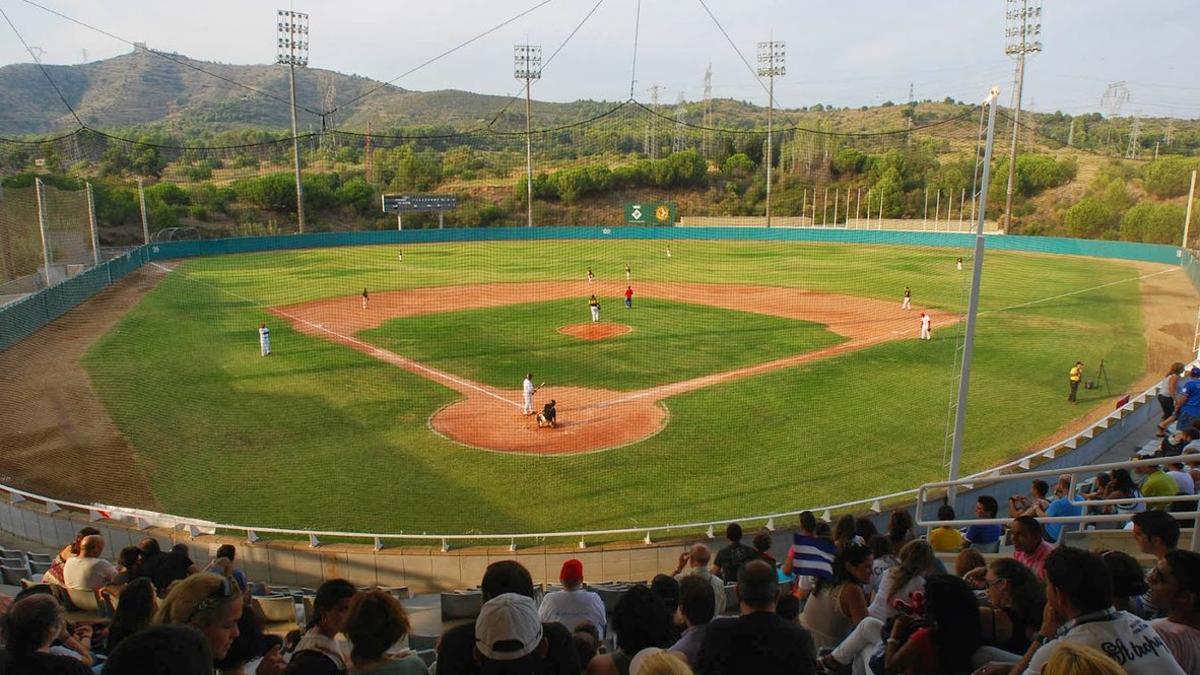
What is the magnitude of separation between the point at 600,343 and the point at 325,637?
74.0 feet

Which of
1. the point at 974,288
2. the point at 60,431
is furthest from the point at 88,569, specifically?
the point at 60,431

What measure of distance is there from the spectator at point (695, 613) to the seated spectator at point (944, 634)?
86 cm

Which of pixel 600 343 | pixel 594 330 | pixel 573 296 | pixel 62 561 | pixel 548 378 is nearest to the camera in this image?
pixel 62 561

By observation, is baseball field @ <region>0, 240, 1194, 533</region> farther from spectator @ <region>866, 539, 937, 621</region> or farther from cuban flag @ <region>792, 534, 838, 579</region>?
spectator @ <region>866, 539, 937, 621</region>

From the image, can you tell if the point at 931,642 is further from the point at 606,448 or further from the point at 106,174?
the point at 106,174

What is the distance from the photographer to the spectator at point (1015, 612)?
3979 millimetres

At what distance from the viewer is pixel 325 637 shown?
12.2 feet

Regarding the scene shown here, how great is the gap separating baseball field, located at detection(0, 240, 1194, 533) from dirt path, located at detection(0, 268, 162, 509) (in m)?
0.25

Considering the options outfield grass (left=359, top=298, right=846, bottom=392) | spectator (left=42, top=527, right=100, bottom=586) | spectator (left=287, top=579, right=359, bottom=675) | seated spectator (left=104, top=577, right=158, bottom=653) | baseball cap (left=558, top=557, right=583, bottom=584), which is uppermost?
spectator (left=287, top=579, right=359, bottom=675)

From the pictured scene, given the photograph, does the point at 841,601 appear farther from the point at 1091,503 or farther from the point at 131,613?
the point at 131,613

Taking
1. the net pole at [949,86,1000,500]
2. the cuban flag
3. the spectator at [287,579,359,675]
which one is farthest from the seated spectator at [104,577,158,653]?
the net pole at [949,86,1000,500]

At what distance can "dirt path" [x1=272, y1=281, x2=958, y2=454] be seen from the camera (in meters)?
17.2

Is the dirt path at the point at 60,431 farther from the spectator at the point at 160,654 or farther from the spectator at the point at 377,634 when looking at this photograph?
the spectator at the point at 160,654

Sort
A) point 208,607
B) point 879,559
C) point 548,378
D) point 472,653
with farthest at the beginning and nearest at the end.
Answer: point 548,378
point 879,559
point 208,607
point 472,653
